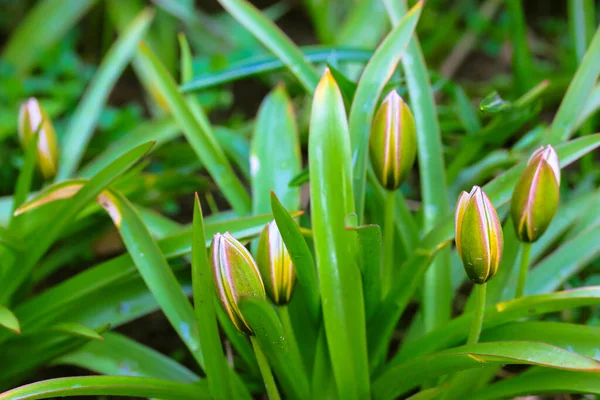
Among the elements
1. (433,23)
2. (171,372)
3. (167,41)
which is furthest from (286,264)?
(433,23)

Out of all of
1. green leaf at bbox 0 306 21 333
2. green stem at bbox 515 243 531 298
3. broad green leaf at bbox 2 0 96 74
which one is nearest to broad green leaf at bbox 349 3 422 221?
green stem at bbox 515 243 531 298

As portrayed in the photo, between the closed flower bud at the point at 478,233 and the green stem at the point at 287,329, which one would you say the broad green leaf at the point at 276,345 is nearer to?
the green stem at the point at 287,329

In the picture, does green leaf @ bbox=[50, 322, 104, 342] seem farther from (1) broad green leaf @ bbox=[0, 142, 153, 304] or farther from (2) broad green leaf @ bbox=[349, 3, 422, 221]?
(2) broad green leaf @ bbox=[349, 3, 422, 221]

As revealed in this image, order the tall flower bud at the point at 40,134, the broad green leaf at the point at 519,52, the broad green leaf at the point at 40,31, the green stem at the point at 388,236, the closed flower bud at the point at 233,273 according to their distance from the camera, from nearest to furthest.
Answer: the closed flower bud at the point at 233,273, the green stem at the point at 388,236, the tall flower bud at the point at 40,134, the broad green leaf at the point at 519,52, the broad green leaf at the point at 40,31

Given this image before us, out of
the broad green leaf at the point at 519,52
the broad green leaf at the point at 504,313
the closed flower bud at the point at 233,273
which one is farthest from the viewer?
the broad green leaf at the point at 519,52

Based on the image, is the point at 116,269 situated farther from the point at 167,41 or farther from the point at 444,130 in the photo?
the point at 167,41

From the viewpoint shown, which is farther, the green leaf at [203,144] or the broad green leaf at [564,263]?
the green leaf at [203,144]

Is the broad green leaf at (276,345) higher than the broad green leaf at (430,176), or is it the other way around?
the broad green leaf at (430,176)

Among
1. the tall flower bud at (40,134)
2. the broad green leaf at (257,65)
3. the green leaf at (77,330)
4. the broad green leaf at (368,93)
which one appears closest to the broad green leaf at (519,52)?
the broad green leaf at (257,65)
